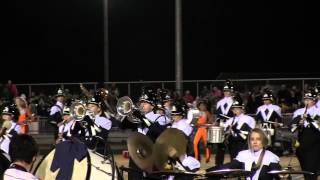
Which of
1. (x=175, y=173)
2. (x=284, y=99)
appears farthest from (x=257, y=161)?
(x=284, y=99)

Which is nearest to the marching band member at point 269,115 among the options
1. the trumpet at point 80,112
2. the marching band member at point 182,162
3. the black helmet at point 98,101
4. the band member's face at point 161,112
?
the band member's face at point 161,112

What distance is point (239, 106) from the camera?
35.4ft

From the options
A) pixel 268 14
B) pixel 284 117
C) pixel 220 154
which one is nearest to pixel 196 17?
pixel 268 14

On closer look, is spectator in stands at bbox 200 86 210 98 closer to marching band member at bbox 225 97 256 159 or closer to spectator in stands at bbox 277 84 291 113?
spectator in stands at bbox 277 84 291 113

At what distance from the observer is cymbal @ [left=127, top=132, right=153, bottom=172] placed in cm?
655

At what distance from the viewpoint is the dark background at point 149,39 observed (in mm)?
35906

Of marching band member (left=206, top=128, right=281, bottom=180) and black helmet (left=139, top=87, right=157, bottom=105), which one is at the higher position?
black helmet (left=139, top=87, right=157, bottom=105)

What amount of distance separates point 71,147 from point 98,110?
3.64 metres

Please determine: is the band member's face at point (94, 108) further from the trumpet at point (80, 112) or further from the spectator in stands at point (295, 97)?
the spectator in stands at point (295, 97)

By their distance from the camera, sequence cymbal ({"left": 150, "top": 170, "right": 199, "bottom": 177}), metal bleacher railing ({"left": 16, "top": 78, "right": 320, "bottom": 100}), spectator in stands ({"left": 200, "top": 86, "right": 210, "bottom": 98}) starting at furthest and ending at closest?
1. spectator in stands ({"left": 200, "top": 86, "right": 210, "bottom": 98})
2. metal bleacher railing ({"left": 16, "top": 78, "right": 320, "bottom": 100})
3. cymbal ({"left": 150, "top": 170, "right": 199, "bottom": 177})

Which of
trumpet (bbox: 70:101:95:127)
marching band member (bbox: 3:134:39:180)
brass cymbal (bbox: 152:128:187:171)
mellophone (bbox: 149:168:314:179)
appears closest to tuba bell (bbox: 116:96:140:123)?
trumpet (bbox: 70:101:95:127)

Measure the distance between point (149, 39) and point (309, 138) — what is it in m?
27.0

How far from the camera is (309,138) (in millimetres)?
10312

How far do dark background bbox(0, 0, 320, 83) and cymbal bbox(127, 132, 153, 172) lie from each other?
91.4ft
